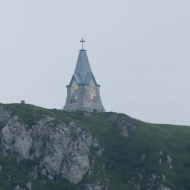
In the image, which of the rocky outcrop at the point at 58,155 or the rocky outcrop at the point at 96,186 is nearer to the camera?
the rocky outcrop at the point at 96,186

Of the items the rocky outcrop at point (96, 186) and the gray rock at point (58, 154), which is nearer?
the rocky outcrop at point (96, 186)

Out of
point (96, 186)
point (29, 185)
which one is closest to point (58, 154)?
point (29, 185)

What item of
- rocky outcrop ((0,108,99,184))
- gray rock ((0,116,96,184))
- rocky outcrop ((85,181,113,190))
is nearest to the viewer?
rocky outcrop ((85,181,113,190))

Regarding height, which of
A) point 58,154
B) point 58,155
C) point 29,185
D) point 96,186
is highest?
point 58,154

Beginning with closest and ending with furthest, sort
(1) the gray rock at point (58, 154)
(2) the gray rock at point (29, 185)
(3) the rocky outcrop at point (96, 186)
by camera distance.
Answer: (2) the gray rock at point (29, 185)
(3) the rocky outcrop at point (96, 186)
(1) the gray rock at point (58, 154)

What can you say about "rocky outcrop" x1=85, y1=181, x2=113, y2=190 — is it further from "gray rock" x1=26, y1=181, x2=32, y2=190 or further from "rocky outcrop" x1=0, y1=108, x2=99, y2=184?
"gray rock" x1=26, y1=181, x2=32, y2=190

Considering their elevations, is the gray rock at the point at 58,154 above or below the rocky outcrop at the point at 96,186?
above

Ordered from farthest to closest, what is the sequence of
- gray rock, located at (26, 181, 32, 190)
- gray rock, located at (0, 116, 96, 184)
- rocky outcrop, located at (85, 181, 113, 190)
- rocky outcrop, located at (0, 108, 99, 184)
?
gray rock, located at (0, 116, 96, 184), rocky outcrop, located at (0, 108, 99, 184), rocky outcrop, located at (85, 181, 113, 190), gray rock, located at (26, 181, 32, 190)

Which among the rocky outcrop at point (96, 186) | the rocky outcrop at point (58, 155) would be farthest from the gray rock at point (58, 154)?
the rocky outcrop at point (96, 186)

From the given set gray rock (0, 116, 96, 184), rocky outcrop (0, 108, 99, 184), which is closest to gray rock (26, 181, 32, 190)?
gray rock (0, 116, 96, 184)

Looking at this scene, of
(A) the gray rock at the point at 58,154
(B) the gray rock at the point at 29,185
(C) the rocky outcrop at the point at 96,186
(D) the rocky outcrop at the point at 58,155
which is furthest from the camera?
(A) the gray rock at the point at 58,154

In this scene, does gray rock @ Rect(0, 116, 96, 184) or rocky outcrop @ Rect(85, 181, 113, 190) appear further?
gray rock @ Rect(0, 116, 96, 184)

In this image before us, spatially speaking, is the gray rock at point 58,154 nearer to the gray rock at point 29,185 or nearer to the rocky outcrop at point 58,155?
the rocky outcrop at point 58,155

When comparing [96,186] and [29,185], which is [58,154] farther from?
[96,186]
